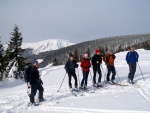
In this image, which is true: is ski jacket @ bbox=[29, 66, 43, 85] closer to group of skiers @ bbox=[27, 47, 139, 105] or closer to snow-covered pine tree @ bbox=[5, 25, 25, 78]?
group of skiers @ bbox=[27, 47, 139, 105]

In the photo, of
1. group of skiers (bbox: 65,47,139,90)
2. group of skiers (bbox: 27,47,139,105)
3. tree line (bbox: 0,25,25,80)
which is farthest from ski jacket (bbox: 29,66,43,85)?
tree line (bbox: 0,25,25,80)

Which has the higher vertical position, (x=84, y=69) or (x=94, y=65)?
(x=94, y=65)

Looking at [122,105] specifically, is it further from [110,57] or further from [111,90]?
[110,57]

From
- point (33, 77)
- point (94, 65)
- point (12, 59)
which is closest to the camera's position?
point (33, 77)

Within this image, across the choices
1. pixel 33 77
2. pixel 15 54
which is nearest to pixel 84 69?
pixel 33 77

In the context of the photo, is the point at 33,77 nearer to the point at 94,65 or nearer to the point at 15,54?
the point at 94,65

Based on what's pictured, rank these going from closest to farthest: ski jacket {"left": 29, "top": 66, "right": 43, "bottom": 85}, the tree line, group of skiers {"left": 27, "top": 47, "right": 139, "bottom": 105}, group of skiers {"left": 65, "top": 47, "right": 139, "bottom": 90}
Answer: ski jacket {"left": 29, "top": 66, "right": 43, "bottom": 85}
group of skiers {"left": 27, "top": 47, "right": 139, "bottom": 105}
group of skiers {"left": 65, "top": 47, "right": 139, "bottom": 90}
the tree line

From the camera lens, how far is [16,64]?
35.1m

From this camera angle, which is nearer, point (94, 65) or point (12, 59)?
point (94, 65)

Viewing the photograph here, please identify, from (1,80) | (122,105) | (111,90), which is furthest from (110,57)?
(1,80)

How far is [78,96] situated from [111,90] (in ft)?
6.50

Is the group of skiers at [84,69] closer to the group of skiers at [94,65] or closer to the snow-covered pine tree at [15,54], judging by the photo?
the group of skiers at [94,65]

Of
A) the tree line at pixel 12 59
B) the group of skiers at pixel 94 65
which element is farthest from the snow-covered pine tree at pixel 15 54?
the group of skiers at pixel 94 65

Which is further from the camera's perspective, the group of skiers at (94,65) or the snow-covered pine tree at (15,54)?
the snow-covered pine tree at (15,54)
